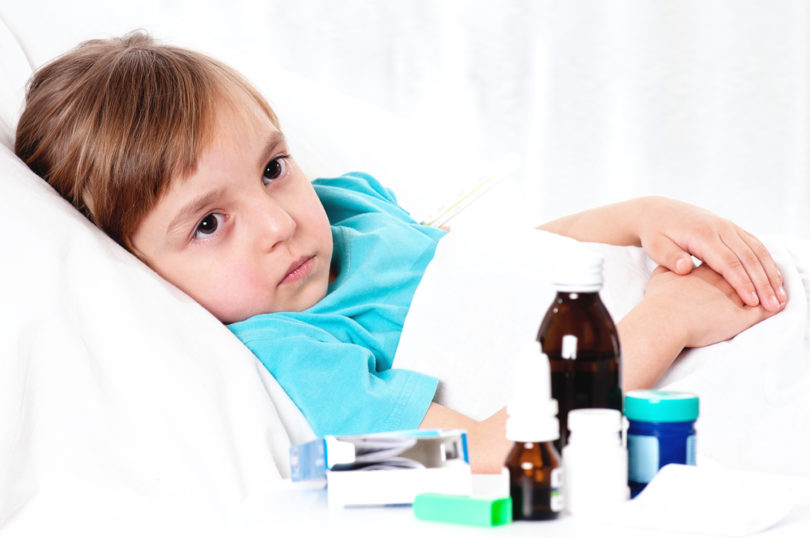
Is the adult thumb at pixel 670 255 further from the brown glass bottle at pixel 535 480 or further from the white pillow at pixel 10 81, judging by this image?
the white pillow at pixel 10 81

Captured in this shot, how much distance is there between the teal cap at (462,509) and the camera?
62 centimetres

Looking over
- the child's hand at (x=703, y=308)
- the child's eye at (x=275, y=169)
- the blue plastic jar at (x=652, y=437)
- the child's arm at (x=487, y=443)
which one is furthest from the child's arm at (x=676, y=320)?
the child's eye at (x=275, y=169)

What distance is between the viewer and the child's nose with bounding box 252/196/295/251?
1.12 m

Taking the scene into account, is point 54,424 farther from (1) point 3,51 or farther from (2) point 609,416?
(1) point 3,51

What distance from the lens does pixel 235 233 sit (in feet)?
3.72

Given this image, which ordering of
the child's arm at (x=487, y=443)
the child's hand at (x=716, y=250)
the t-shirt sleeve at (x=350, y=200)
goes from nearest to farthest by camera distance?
the child's arm at (x=487, y=443), the child's hand at (x=716, y=250), the t-shirt sleeve at (x=350, y=200)

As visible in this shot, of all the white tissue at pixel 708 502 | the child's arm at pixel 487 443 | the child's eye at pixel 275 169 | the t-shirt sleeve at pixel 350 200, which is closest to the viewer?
the white tissue at pixel 708 502

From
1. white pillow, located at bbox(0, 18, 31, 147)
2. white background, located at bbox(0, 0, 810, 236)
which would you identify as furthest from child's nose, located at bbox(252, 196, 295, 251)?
white background, located at bbox(0, 0, 810, 236)

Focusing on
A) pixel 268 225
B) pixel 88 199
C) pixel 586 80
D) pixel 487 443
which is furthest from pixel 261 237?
pixel 586 80

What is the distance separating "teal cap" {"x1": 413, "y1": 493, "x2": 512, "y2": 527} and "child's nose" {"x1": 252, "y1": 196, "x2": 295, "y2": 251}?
53 centimetres

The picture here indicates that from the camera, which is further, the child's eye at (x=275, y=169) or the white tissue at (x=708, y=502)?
the child's eye at (x=275, y=169)

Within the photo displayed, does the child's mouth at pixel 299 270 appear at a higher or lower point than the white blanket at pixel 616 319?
higher

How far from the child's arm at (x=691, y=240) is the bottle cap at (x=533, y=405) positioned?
53cm

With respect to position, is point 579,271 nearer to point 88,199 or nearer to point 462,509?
point 462,509
